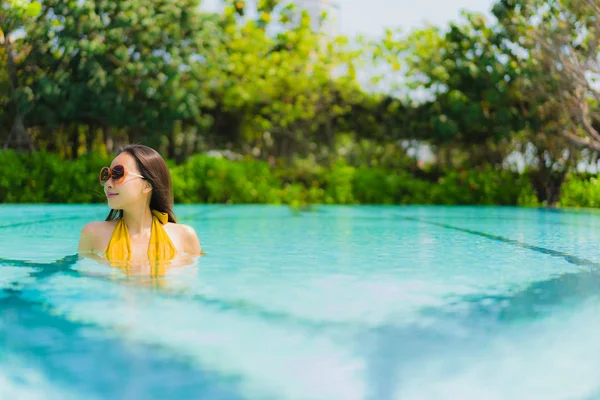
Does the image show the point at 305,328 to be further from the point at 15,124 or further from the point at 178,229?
the point at 15,124

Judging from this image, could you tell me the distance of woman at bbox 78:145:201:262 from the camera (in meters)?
3.97

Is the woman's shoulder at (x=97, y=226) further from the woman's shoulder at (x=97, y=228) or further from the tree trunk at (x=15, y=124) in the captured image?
the tree trunk at (x=15, y=124)

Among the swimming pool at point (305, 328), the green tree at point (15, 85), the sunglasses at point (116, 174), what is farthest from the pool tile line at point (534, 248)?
the green tree at point (15, 85)

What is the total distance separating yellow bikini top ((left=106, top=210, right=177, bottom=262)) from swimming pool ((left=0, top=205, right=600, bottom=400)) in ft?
0.48

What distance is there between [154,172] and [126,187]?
0.19 m

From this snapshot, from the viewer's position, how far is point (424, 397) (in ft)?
6.45

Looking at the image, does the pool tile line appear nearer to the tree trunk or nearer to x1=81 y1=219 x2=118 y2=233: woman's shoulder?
x1=81 y1=219 x2=118 y2=233: woman's shoulder

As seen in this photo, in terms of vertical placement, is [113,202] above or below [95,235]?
above

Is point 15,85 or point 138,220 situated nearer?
point 138,220

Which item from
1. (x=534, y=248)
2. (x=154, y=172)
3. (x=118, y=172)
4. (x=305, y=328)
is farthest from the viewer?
(x=534, y=248)

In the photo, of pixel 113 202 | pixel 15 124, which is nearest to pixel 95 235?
pixel 113 202

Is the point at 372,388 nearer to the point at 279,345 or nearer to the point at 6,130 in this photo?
the point at 279,345

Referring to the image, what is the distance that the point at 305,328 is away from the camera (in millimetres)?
2760

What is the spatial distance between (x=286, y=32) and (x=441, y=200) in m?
6.57
